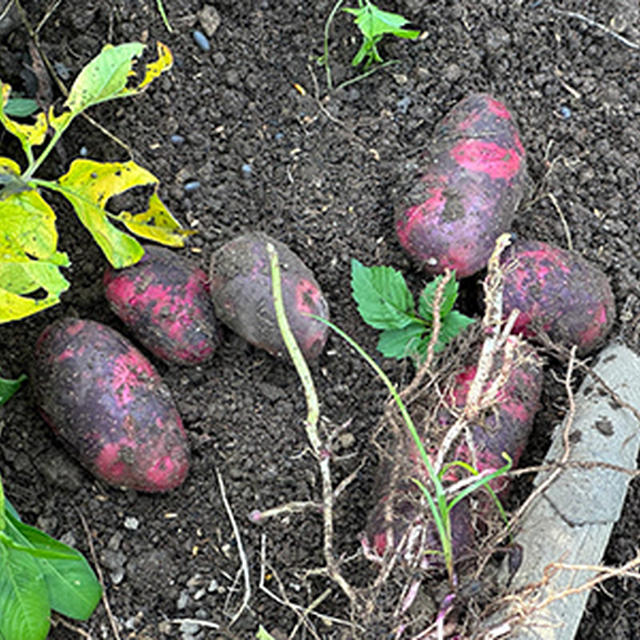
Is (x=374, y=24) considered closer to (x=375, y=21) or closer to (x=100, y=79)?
(x=375, y=21)

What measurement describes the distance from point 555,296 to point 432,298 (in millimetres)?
251

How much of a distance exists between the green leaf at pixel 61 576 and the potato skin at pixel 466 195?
86 cm

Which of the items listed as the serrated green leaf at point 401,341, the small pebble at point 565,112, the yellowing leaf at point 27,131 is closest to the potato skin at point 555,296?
the serrated green leaf at point 401,341

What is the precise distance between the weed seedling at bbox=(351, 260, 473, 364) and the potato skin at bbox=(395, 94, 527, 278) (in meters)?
0.07

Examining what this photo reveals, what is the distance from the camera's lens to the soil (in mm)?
1808

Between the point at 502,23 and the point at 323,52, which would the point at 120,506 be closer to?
the point at 323,52

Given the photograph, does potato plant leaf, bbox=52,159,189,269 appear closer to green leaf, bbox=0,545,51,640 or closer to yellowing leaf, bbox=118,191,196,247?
yellowing leaf, bbox=118,191,196,247

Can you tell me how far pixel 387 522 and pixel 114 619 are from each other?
1.75 feet

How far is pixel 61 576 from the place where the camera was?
1597 mm

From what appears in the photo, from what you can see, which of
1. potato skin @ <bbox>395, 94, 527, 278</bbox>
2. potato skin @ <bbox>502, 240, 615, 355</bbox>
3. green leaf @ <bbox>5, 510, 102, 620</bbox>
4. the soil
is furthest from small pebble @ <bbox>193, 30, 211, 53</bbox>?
green leaf @ <bbox>5, 510, 102, 620</bbox>

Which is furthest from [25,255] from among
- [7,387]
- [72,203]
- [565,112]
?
[565,112]

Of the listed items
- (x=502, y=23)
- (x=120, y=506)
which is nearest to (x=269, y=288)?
(x=120, y=506)

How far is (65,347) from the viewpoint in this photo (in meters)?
1.74

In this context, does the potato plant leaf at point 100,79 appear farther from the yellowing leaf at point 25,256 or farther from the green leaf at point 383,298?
the green leaf at point 383,298
